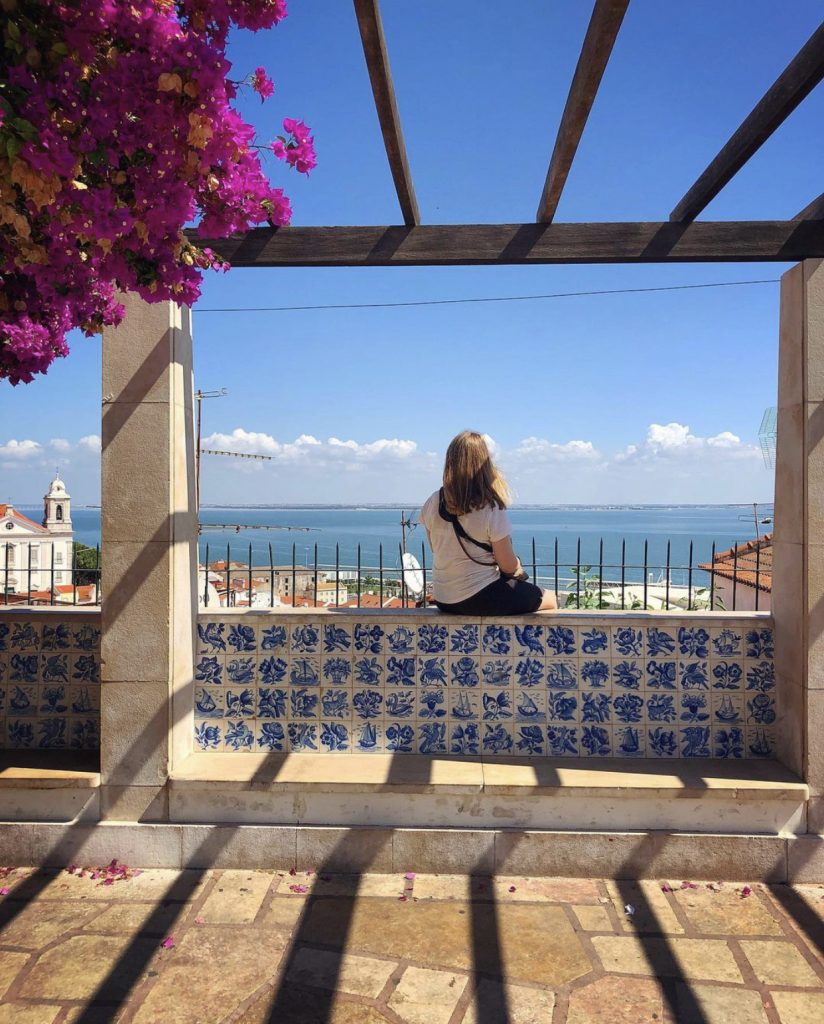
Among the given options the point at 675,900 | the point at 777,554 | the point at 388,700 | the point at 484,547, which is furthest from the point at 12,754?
the point at 777,554

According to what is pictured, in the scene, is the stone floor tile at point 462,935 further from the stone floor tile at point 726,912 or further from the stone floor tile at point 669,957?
the stone floor tile at point 726,912

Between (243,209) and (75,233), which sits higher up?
(243,209)

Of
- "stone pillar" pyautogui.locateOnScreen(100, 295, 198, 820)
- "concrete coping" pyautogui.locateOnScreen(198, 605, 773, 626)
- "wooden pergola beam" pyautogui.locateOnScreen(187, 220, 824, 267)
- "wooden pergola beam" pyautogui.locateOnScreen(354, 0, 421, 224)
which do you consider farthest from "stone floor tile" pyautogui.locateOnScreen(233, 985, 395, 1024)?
"wooden pergola beam" pyautogui.locateOnScreen(354, 0, 421, 224)

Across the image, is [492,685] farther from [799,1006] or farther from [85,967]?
[85,967]

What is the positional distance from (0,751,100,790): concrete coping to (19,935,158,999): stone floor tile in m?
0.77

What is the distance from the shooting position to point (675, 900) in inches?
124

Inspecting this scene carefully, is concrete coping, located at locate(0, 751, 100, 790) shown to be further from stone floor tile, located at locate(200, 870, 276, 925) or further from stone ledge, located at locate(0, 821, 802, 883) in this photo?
stone floor tile, located at locate(200, 870, 276, 925)

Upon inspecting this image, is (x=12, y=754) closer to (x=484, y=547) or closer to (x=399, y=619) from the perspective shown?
(x=399, y=619)

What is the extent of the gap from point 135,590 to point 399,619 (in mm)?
1295

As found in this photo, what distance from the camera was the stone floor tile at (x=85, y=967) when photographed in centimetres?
253

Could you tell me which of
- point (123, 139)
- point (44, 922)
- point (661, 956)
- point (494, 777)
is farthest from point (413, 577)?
point (123, 139)

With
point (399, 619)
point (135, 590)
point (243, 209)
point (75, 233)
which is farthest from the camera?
point (399, 619)

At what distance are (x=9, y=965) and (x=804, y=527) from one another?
376 centimetres

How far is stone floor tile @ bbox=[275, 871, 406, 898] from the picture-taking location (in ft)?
10.5
